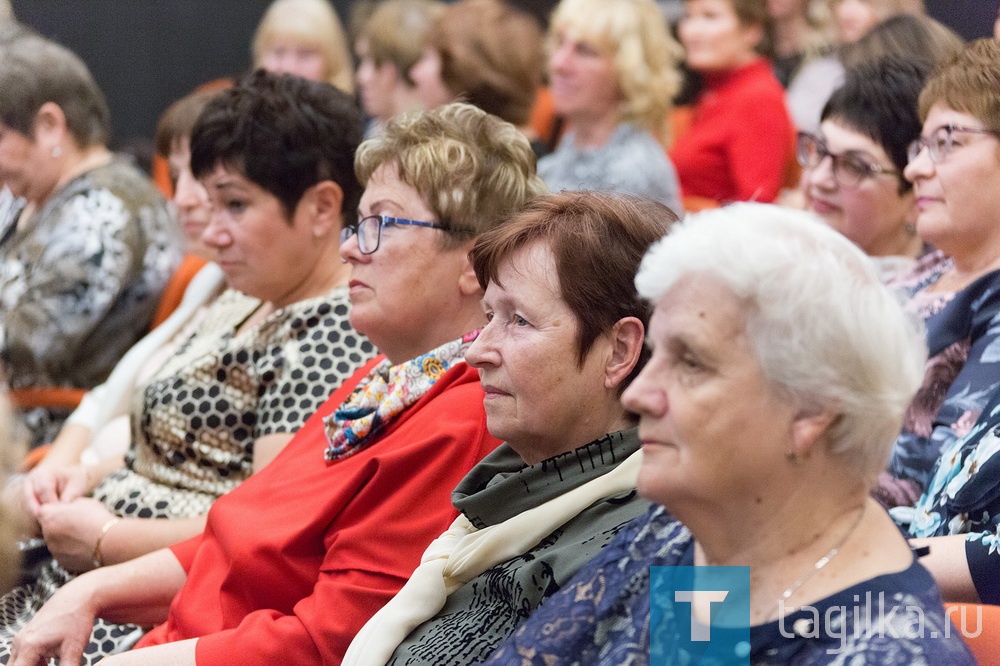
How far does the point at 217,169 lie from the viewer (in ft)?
9.30

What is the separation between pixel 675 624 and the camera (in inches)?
60.0

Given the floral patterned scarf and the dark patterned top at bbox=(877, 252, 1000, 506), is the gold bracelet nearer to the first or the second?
the floral patterned scarf

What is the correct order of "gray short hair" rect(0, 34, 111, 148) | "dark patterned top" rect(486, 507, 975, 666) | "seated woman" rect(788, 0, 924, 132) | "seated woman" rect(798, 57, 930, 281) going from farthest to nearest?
"seated woman" rect(788, 0, 924, 132) < "gray short hair" rect(0, 34, 111, 148) < "seated woman" rect(798, 57, 930, 281) < "dark patterned top" rect(486, 507, 975, 666)

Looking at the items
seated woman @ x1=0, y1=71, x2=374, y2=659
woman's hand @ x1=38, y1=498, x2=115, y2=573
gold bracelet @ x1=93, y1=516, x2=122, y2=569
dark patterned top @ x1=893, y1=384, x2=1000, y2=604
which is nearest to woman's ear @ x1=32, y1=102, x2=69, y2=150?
seated woman @ x1=0, y1=71, x2=374, y2=659

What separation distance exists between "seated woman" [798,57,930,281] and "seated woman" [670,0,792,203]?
1504mm

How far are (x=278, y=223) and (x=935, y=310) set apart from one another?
4.81 feet

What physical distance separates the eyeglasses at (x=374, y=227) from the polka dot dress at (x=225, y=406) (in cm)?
33

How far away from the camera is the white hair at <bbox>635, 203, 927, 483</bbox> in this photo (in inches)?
54.9

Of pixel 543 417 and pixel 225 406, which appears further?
pixel 225 406

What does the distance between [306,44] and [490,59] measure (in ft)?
5.10

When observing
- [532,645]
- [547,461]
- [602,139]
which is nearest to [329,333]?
[547,461]

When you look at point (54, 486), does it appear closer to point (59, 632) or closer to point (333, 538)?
point (59, 632)

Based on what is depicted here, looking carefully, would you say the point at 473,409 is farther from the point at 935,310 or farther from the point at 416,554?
the point at 935,310

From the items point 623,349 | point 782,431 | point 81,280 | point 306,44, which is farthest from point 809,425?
point 306,44
